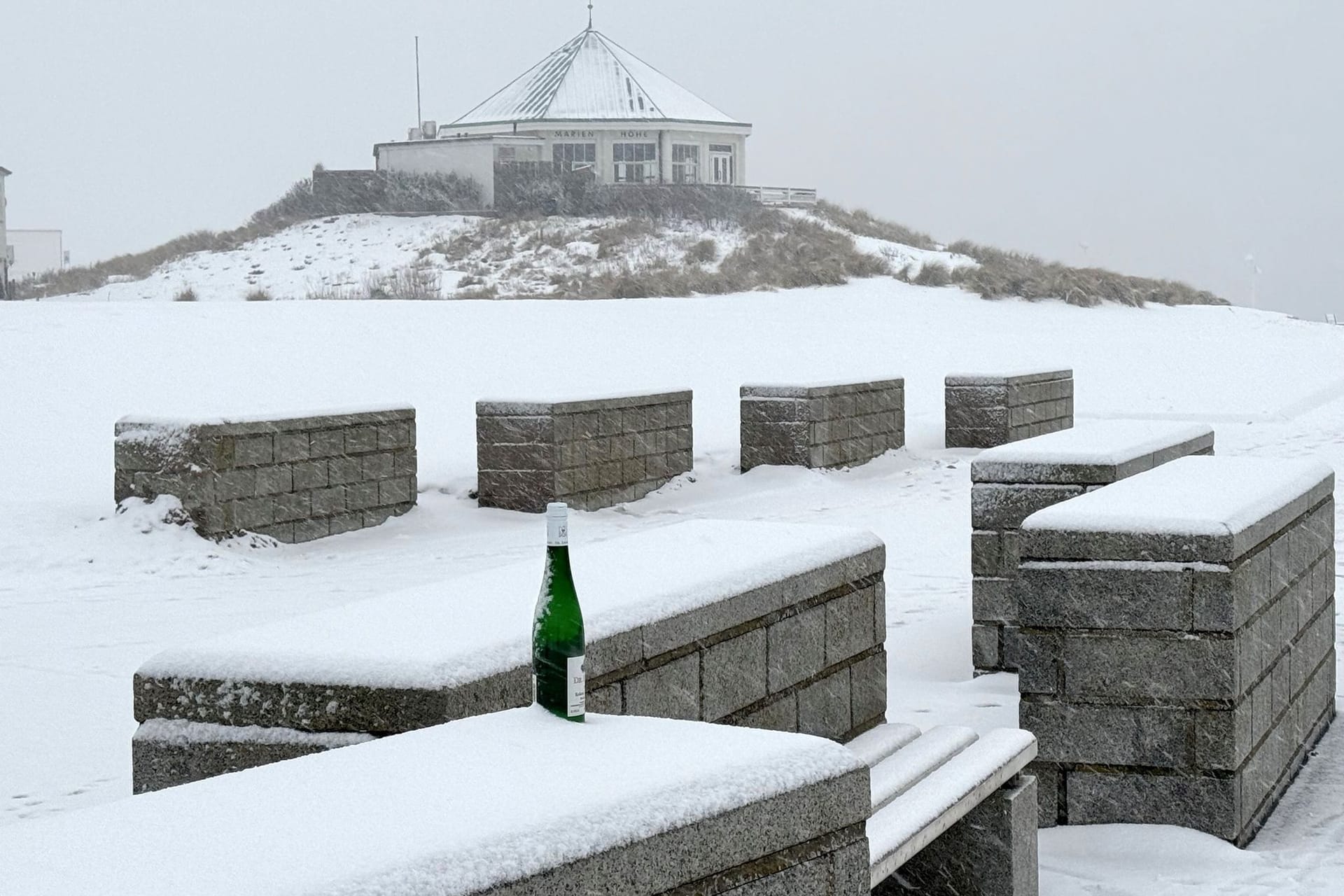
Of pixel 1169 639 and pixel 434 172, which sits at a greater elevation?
pixel 434 172

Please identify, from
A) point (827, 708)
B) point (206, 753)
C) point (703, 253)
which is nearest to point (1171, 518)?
point (827, 708)

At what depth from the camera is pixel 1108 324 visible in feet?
107

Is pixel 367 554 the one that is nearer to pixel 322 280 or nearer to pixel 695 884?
pixel 695 884

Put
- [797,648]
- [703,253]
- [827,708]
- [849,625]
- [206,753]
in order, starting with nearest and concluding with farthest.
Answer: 1. [206,753]
2. [797,648]
3. [827,708]
4. [849,625]
5. [703,253]

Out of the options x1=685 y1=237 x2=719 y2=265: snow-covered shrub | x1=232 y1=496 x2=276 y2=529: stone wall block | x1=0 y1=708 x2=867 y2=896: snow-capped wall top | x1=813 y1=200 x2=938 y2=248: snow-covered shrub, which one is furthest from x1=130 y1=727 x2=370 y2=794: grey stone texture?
x1=813 y1=200 x2=938 y2=248: snow-covered shrub

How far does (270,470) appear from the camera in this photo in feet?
39.1

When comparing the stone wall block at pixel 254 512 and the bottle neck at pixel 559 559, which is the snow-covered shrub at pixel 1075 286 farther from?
the bottle neck at pixel 559 559

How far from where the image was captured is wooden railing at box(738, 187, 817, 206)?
56.0 m

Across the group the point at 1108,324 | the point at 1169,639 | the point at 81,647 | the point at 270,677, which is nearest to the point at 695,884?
the point at 270,677

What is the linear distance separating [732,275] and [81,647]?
26605 mm

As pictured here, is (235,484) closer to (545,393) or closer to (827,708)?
(827,708)

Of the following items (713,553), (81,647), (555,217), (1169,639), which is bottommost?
(81,647)

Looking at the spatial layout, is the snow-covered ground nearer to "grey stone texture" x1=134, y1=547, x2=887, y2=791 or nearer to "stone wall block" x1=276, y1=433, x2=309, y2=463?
"stone wall block" x1=276, y1=433, x2=309, y2=463

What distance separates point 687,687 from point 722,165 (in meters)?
55.4
